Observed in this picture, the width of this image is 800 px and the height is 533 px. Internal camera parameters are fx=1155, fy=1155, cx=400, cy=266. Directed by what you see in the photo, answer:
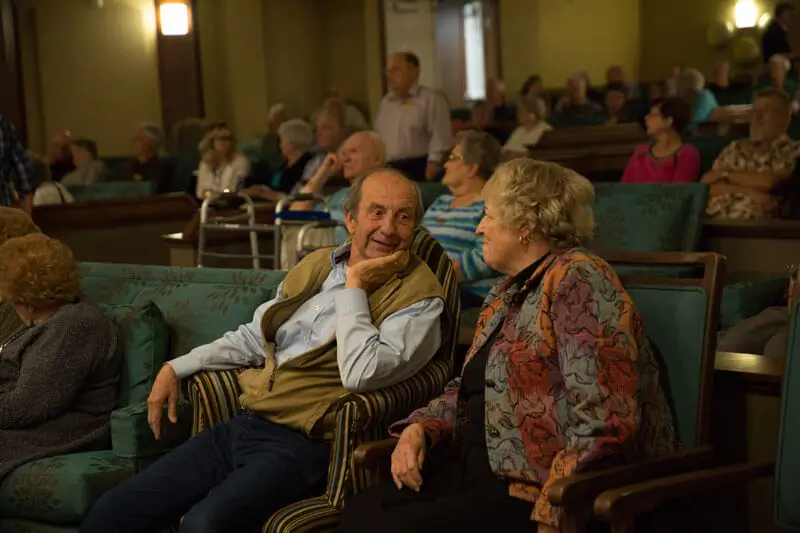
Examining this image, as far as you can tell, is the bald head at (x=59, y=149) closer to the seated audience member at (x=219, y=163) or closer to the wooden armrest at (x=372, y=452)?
the seated audience member at (x=219, y=163)

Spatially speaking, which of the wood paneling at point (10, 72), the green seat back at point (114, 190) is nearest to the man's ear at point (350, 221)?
the green seat back at point (114, 190)

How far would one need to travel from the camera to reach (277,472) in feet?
7.55

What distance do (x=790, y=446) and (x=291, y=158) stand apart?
460 centimetres

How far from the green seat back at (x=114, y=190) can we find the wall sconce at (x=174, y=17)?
3.52 metres

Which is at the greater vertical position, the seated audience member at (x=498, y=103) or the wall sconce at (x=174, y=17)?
the wall sconce at (x=174, y=17)

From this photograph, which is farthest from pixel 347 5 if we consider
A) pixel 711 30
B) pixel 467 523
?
pixel 467 523

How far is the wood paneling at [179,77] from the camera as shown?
1127 cm

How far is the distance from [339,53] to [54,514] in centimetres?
1066

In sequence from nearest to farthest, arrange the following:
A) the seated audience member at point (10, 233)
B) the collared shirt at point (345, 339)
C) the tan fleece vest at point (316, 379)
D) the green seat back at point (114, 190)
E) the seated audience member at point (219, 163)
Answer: the collared shirt at point (345, 339), the tan fleece vest at point (316, 379), the seated audience member at point (10, 233), the seated audience member at point (219, 163), the green seat back at point (114, 190)

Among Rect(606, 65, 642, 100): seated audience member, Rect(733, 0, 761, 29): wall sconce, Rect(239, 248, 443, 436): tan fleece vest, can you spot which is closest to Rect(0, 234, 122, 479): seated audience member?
Rect(239, 248, 443, 436): tan fleece vest

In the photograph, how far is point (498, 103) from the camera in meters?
11.8

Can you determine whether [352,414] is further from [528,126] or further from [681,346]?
[528,126]

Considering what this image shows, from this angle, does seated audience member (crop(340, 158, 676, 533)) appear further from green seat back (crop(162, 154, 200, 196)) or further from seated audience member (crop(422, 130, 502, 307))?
green seat back (crop(162, 154, 200, 196))

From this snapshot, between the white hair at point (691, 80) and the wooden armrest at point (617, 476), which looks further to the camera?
the white hair at point (691, 80)
